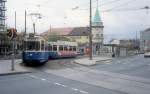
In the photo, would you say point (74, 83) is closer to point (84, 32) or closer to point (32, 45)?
point (32, 45)

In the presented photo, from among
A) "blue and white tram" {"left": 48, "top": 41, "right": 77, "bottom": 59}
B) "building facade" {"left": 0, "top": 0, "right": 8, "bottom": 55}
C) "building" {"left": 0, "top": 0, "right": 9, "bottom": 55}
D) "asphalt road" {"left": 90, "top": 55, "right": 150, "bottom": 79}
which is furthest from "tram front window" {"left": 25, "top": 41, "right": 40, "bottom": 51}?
"building facade" {"left": 0, "top": 0, "right": 8, "bottom": 55}

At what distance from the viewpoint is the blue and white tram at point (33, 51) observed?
31.3 m

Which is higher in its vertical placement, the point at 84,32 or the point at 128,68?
the point at 84,32

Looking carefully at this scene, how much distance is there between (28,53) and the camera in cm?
3148

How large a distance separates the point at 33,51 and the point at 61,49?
1460 cm

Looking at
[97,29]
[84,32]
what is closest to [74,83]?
[97,29]

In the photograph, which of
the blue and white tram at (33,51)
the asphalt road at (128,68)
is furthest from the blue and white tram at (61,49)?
the asphalt road at (128,68)

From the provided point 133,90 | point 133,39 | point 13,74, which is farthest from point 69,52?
point 133,39

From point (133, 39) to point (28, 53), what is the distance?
142 metres

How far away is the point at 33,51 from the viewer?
104 feet

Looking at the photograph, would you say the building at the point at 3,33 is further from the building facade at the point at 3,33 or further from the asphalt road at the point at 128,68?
the asphalt road at the point at 128,68

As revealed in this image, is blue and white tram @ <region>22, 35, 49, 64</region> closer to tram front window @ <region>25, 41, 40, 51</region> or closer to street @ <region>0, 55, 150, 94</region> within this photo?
tram front window @ <region>25, 41, 40, 51</region>

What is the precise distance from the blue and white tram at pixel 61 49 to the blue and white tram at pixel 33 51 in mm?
7018

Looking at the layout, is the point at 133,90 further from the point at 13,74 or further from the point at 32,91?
the point at 13,74
